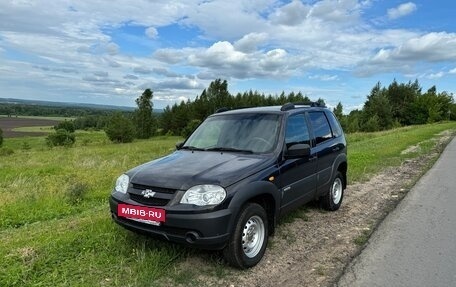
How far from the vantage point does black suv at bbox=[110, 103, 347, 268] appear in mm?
3930

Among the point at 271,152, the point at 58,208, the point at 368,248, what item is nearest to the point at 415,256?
the point at 368,248

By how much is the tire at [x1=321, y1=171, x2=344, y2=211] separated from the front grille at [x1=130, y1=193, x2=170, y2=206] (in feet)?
11.5

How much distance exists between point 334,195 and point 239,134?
103 inches

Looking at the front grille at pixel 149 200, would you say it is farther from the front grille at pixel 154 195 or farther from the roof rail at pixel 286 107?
the roof rail at pixel 286 107

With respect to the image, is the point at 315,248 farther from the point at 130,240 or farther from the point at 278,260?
the point at 130,240

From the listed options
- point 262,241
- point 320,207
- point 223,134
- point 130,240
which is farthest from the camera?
point 320,207

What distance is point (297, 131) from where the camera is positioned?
5594 mm

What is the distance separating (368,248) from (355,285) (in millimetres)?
1176

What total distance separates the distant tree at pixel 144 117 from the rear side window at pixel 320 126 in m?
66.9

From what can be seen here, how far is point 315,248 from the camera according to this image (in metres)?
5.07

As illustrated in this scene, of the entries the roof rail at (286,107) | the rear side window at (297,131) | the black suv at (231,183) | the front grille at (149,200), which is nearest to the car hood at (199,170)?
the black suv at (231,183)

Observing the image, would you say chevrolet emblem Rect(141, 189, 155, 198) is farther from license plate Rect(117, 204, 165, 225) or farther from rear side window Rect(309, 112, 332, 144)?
rear side window Rect(309, 112, 332, 144)

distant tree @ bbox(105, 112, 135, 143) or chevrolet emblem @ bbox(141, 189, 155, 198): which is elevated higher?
chevrolet emblem @ bbox(141, 189, 155, 198)

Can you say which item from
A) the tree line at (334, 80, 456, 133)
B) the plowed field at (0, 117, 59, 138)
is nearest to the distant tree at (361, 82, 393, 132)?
the tree line at (334, 80, 456, 133)
